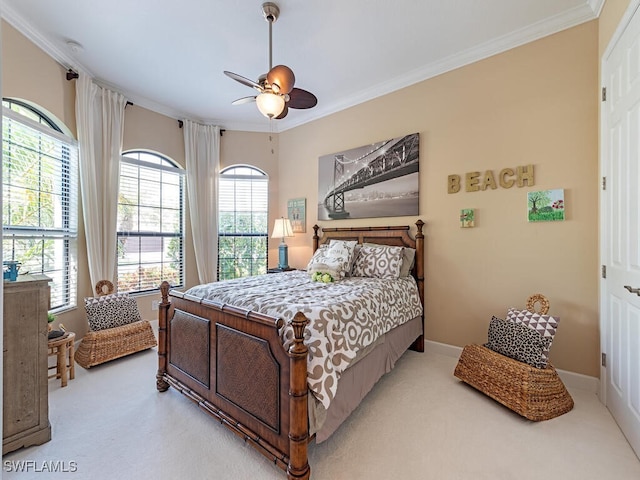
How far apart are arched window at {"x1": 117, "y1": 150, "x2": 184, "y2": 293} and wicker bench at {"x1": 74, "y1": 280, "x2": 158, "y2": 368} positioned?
0.67 metres

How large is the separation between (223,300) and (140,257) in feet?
8.18

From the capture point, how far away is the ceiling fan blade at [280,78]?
2182 mm

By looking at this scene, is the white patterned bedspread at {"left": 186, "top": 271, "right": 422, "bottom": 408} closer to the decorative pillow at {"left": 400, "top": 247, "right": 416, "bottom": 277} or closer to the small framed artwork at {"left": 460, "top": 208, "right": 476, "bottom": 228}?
the decorative pillow at {"left": 400, "top": 247, "right": 416, "bottom": 277}

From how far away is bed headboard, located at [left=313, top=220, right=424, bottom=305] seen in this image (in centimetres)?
328

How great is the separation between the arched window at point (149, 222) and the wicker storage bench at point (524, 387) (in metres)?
3.95

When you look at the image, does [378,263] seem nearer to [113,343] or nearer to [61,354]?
[113,343]

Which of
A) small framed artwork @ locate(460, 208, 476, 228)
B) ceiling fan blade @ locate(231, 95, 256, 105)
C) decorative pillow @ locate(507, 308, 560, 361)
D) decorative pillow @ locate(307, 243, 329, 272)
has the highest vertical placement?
ceiling fan blade @ locate(231, 95, 256, 105)

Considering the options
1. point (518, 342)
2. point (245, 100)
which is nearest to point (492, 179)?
point (518, 342)

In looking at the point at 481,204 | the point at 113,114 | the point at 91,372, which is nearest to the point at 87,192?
the point at 113,114

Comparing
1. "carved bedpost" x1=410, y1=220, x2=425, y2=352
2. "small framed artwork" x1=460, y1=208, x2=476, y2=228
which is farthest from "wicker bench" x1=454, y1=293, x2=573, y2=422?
"small framed artwork" x1=460, y1=208, x2=476, y2=228

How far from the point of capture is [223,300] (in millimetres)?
2195

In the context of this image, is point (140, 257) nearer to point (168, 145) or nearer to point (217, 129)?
point (168, 145)

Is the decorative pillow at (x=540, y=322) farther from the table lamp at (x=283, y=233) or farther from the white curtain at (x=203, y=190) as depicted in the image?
the white curtain at (x=203, y=190)

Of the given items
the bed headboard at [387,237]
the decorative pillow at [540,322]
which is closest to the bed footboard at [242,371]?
the decorative pillow at [540,322]
